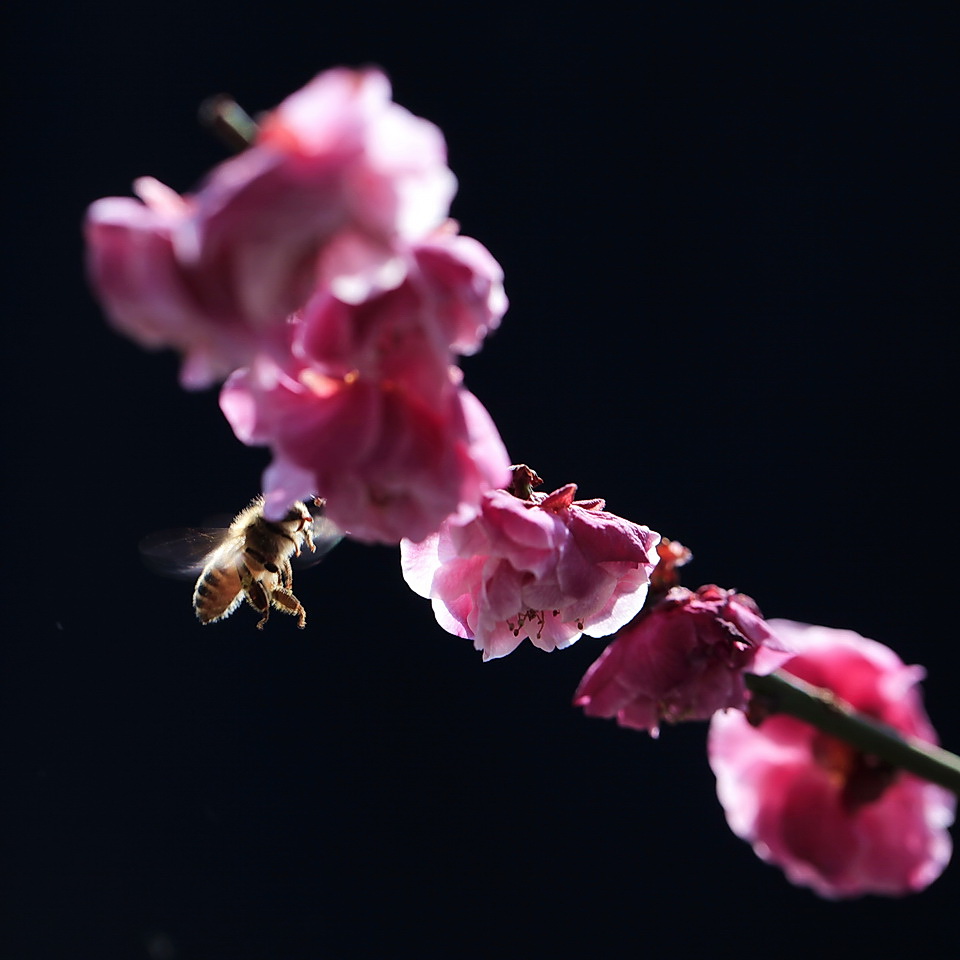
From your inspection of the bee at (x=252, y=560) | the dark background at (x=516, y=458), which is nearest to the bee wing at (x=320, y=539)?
Result: the bee at (x=252, y=560)

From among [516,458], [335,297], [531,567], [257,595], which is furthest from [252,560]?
[516,458]

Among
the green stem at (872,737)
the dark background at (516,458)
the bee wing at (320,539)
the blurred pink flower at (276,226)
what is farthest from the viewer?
the dark background at (516,458)

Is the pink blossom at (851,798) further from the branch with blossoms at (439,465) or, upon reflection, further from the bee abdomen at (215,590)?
the bee abdomen at (215,590)

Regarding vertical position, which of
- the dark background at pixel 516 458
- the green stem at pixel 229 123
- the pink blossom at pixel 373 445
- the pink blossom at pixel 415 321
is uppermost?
the green stem at pixel 229 123

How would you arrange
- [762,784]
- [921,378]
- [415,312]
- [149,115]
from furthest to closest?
[149,115] < [921,378] < [762,784] < [415,312]

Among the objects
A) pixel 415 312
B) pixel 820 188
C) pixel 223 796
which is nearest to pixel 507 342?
pixel 820 188

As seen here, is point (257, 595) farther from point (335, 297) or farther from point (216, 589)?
point (335, 297)

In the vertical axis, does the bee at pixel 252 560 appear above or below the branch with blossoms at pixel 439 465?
below

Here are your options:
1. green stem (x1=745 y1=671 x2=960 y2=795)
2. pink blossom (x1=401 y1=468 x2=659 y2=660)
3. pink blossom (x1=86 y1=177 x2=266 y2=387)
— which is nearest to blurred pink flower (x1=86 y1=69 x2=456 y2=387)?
pink blossom (x1=86 y1=177 x2=266 y2=387)

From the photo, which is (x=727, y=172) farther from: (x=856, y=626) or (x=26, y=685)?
(x=26, y=685)
